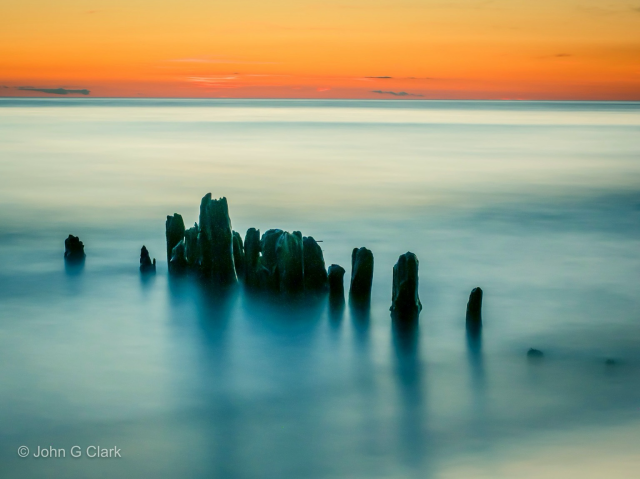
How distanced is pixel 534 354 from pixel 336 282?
10.4 ft

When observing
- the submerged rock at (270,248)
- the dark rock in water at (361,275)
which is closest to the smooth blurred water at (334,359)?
the dark rock in water at (361,275)

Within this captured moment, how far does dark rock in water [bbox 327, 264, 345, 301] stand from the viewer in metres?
11.5

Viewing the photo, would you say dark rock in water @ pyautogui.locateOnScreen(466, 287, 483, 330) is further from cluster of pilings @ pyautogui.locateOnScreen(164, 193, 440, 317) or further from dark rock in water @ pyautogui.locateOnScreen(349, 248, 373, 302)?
dark rock in water @ pyautogui.locateOnScreen(349, 248, 373, 302)

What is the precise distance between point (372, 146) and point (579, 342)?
44.7 meters

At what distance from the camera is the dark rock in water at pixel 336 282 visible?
11508 millimetres

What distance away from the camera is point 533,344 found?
10.5m

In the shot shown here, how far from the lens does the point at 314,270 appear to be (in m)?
11.5

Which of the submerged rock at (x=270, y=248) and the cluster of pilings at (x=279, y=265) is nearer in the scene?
the cluster of pilings at (x=279, y=265)

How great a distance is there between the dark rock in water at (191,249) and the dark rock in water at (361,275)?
111 inches

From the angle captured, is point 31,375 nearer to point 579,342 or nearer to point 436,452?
point 436,452

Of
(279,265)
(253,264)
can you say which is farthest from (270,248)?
(253,264)

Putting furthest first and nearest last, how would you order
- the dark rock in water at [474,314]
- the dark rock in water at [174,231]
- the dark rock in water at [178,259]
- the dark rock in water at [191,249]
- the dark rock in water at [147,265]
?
the dark rock in water at [147,265]
the dark rock in water at [174,231]
the dark rock in water at [178,259]
the dark rock in water at [191,249]
the dark rock in water at [474,314]

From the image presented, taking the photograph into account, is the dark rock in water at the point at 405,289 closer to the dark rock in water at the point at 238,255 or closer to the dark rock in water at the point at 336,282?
the dark rock in water at the point at 336,282

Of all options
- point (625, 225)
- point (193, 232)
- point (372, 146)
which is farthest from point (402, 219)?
point (372, 146)
